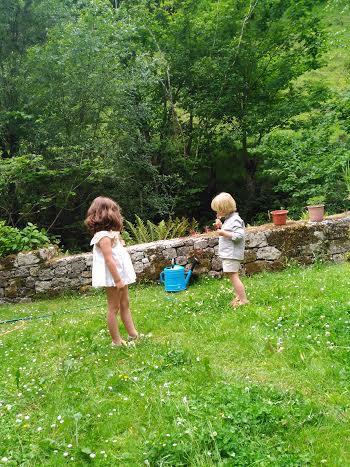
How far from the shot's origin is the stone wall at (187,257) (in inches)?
305

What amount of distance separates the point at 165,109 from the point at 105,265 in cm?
1191

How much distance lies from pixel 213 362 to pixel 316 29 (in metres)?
14.3

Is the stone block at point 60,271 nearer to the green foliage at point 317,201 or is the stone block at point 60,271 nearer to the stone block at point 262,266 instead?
the stone block at point 262,266

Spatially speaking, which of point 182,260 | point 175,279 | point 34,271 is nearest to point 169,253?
point 182,260

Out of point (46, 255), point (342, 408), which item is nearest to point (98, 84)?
point (46, 255)

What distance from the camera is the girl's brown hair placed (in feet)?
15.0

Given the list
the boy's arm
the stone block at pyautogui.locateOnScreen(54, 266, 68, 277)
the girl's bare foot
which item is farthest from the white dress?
the stone block at pyautogui.locateOnScreen(54, 266, 68, 277)

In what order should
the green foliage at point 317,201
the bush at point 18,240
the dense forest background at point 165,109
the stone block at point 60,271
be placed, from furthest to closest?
the dense forest background at point 165,109 < the green foliage at point 317,201 < the bush at point 18,240 < the stone block at point 60,271

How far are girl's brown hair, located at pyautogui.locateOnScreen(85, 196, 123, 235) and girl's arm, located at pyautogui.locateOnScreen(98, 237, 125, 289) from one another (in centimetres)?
19

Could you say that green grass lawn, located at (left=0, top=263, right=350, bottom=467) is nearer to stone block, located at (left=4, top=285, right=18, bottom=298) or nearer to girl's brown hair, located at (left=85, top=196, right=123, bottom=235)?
girl's brown hair, located at (left=85, top=196, right=123, bottom=235)

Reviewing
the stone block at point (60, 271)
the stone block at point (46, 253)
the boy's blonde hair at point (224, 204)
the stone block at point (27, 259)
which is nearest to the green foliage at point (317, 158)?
the boy's blonde hair at point (224, 204)

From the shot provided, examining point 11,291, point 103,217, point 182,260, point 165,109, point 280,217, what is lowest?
point 11,291

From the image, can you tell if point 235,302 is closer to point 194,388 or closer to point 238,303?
point 238,303

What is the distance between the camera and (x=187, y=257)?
816 cm
